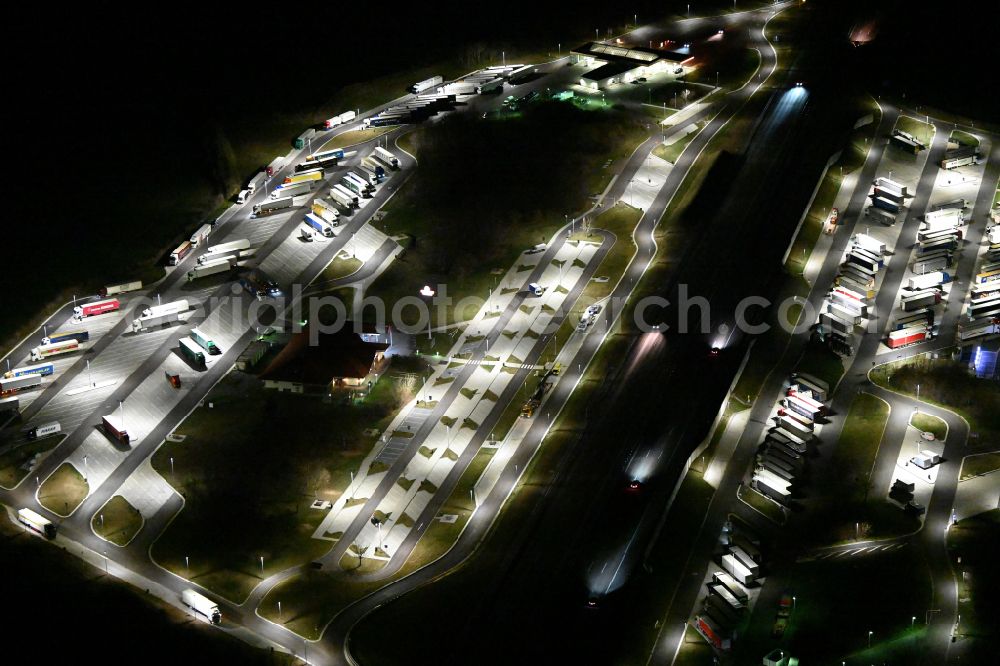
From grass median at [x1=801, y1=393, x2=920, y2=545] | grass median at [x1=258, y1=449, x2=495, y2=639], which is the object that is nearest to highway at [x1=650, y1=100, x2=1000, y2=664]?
grass median at [x1=801, y1=393, x2=920, y2=545]

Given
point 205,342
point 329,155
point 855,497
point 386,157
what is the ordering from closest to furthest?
point 855,497, point 205,342, point 386,157, point 329,155

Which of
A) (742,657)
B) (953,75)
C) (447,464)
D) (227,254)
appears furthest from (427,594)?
(953,75)

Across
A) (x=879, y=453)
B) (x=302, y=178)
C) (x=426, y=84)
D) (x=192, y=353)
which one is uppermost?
(x=426, y=84)

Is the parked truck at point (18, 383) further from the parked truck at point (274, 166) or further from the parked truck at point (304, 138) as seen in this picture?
the parked truck at point (304, 138)

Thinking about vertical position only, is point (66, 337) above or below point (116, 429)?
above

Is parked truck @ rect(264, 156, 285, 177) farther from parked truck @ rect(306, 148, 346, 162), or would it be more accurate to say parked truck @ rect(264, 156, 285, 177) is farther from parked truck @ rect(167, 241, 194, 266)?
parked truck @ rect(167, 241, 194, 266)

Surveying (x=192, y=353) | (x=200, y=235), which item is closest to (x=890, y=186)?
(x=200, y=235)

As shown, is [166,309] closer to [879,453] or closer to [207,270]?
[207,270]
